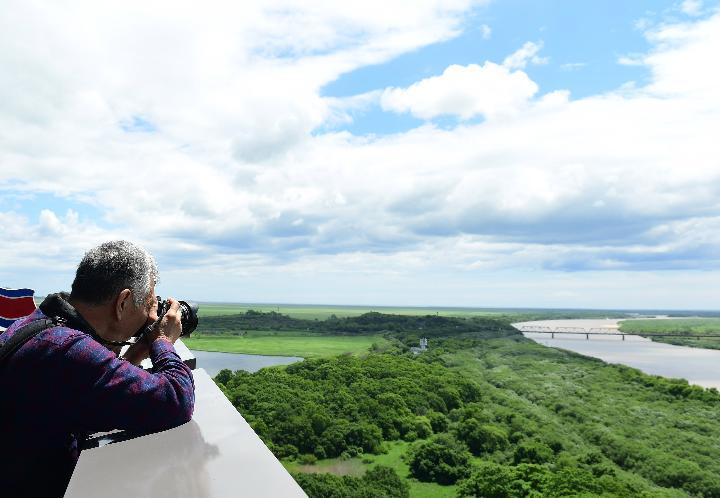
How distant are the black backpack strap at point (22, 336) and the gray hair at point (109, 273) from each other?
0.18m

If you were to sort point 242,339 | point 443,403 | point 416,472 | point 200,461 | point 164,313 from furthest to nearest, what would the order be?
1. point 242,339
2. point 443,403
3. point 416,472
4. point 164,313
5. point 200,461

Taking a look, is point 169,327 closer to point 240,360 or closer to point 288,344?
point 240,360

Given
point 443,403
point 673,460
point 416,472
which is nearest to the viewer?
point 416,472

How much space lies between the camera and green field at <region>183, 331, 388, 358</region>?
6606 cm

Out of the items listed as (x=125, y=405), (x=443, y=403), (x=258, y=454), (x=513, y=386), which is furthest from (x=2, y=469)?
(x=513, y=386)

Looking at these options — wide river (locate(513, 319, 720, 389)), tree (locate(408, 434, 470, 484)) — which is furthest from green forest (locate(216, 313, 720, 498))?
wide river (locate(513, 319, 720, 389))

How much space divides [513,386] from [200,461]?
154 ft

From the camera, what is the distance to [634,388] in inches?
1719

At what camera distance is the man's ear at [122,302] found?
149cm

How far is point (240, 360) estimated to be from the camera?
5969 cm

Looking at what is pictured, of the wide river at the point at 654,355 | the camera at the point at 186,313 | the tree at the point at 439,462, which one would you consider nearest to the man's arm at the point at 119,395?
the camera at the point at 186,313

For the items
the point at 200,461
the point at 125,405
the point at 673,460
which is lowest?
the point at 673,460

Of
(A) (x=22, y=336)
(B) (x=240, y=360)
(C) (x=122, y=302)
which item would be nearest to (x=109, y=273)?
(C) (x=122, y=302)

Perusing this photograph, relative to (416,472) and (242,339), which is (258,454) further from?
(242,339)
